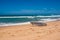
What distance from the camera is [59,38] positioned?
436 cm

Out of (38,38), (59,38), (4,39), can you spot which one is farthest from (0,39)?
(59,38)

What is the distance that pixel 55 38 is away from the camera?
439 centimetres

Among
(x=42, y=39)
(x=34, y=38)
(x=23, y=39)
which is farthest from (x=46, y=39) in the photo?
(x=23, y=39)

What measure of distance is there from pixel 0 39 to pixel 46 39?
1.54 m

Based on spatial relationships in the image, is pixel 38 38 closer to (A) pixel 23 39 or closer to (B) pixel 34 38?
(B) pixel 34 38

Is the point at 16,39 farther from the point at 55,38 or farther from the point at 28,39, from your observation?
the point at 55,38

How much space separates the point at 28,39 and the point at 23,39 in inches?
6.6

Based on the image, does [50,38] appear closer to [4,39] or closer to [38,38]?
[38,38]

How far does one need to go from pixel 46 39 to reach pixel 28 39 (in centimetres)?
60

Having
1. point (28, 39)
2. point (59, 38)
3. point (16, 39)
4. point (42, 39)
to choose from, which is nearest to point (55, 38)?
point (59, 38)

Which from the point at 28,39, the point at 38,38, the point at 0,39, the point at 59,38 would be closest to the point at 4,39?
the point at 0,39

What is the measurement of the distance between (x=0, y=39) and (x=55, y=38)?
1866mm

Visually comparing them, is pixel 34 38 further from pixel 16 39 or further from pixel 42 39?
pixel 16 39

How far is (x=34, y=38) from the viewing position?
439 cm
